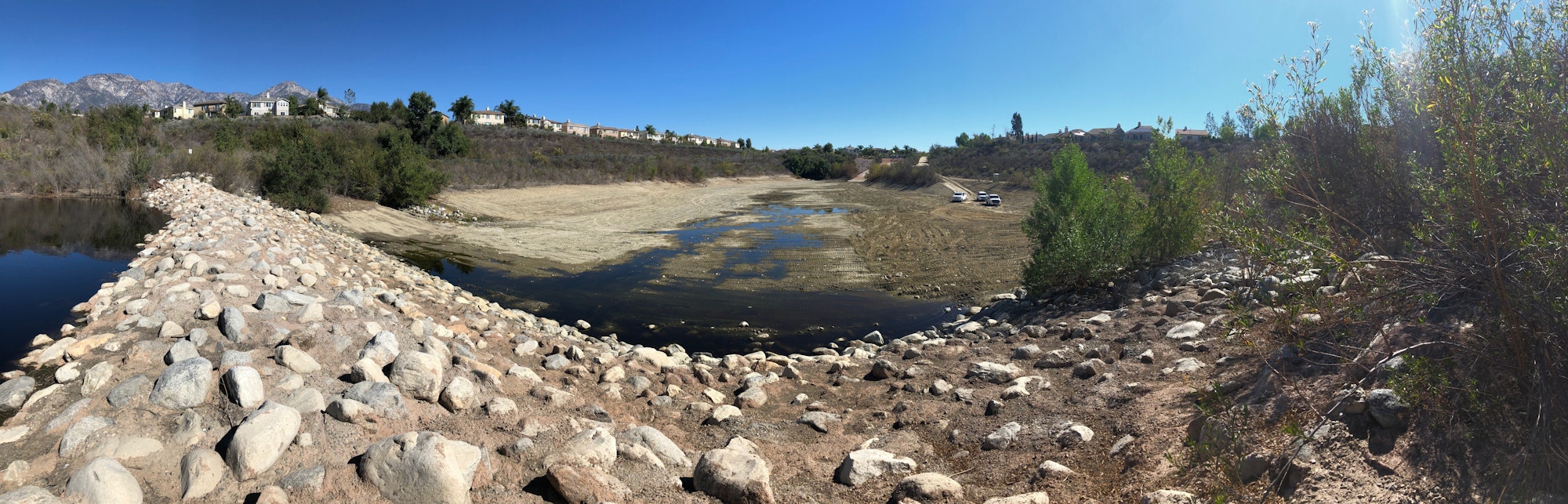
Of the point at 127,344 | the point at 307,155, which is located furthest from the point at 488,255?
the point at 127,344

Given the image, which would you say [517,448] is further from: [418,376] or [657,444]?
[418,376]

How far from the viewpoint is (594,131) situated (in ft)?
359

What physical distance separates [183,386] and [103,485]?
1088 millimetres

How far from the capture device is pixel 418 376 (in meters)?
4.41

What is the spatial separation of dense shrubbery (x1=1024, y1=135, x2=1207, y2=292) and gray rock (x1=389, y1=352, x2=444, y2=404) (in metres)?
9.68

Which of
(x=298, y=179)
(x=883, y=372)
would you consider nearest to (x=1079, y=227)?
(x=883, y=372)

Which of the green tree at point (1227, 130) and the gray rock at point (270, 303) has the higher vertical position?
the green tree at point (1227, 130)

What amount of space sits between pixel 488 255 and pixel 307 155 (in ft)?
34.5

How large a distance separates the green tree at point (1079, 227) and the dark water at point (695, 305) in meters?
2.32

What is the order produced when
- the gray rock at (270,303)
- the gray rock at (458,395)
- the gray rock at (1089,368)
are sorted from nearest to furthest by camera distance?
the gray rock at (458,395) → the gray rock at (270,303) → the gray rock at (1089,368)

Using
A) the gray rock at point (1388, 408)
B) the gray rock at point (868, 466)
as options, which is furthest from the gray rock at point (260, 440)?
the gray rock at point (1388, 408)

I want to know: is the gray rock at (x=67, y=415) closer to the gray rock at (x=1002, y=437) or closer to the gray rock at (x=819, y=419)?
the gray rock at (x=819, y=419)

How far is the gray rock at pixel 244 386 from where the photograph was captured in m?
3.66

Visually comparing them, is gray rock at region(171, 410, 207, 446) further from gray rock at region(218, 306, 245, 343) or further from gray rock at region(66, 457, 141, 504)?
gray rock at region(218, 306, 245, 343)
